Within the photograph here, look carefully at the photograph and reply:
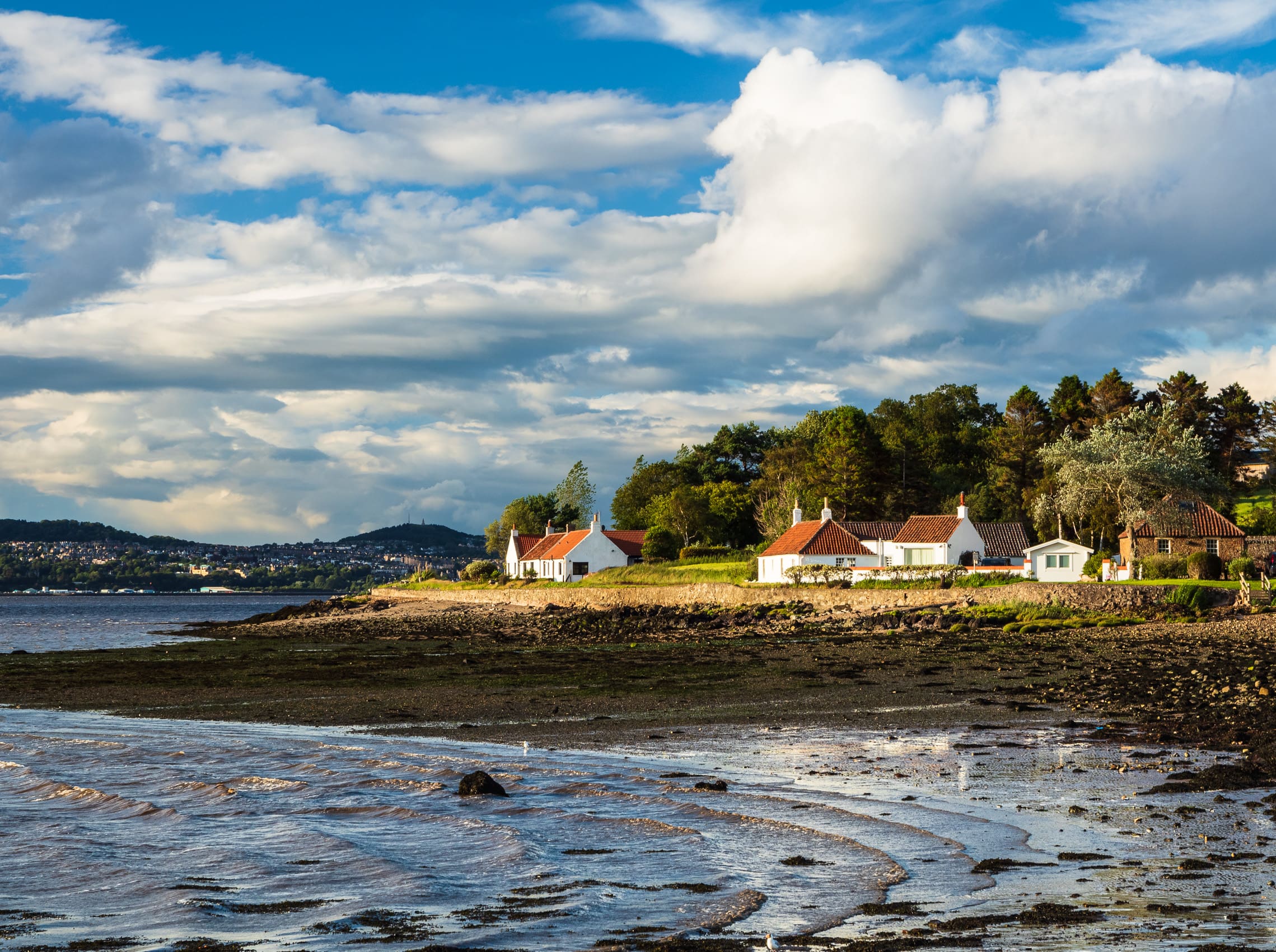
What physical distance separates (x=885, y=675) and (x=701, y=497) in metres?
69.0

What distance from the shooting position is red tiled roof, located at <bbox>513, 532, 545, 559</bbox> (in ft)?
354

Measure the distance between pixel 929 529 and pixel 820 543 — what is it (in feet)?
24.5

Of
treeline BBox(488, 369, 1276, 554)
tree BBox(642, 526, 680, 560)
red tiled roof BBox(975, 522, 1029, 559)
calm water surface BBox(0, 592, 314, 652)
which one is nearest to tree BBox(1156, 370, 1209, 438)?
treeline BBox(488, 369, 1276, 554)

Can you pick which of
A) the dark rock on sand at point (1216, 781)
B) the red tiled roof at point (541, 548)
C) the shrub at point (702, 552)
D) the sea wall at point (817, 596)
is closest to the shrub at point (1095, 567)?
the sea wall at point (817, 596)

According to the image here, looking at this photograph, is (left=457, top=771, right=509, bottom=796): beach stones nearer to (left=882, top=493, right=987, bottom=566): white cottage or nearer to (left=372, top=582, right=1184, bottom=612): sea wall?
(left=372, top=582, right=1184, bottom=612): sea wall

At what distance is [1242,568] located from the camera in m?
50.0

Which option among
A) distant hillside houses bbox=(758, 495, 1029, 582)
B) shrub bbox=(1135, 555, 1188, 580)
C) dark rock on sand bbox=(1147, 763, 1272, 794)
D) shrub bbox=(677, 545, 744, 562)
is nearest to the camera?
dark rock on sand bbox=(1147, 763, 1272, 794)

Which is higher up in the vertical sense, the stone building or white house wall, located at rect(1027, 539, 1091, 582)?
the stone building

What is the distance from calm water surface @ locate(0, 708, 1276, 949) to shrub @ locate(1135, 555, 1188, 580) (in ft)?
124

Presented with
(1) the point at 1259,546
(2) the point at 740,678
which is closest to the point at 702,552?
(1) the point at 1259,546

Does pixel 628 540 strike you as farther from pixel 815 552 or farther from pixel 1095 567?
pixel 1095 567

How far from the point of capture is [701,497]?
97.9 metres

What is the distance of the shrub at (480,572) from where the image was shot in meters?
104

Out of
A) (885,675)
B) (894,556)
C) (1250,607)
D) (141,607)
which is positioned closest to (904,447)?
(894,556)
